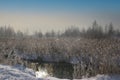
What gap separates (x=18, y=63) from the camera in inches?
496

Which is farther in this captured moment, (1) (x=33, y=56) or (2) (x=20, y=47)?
(2) (x=20, y=47)

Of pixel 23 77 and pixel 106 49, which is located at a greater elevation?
pixel 106 49

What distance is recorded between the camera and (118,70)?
11164 millimetres

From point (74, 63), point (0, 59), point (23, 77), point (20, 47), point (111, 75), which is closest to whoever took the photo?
point (23, 77)

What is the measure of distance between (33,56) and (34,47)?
1.09 meters

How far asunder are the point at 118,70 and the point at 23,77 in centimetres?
450

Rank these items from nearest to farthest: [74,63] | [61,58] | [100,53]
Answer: [100,53]
[74,63]
[61,58]

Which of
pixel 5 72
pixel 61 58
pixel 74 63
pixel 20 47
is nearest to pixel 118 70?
pixel 5 72

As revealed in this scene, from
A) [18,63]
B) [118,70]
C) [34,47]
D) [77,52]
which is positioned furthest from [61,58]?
[118,70]

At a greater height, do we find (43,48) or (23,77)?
(43,48)

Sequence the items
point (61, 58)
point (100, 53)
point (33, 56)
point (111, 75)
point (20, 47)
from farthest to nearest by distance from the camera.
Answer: point (20, 47)
point (33, 56)
point (61, 58)
point (100, 53)
point (111, 75)

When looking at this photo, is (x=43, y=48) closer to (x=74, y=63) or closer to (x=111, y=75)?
(x=74, y=63)

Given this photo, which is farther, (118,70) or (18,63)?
(18,63)

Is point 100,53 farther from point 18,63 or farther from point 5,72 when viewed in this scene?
point 5,72
